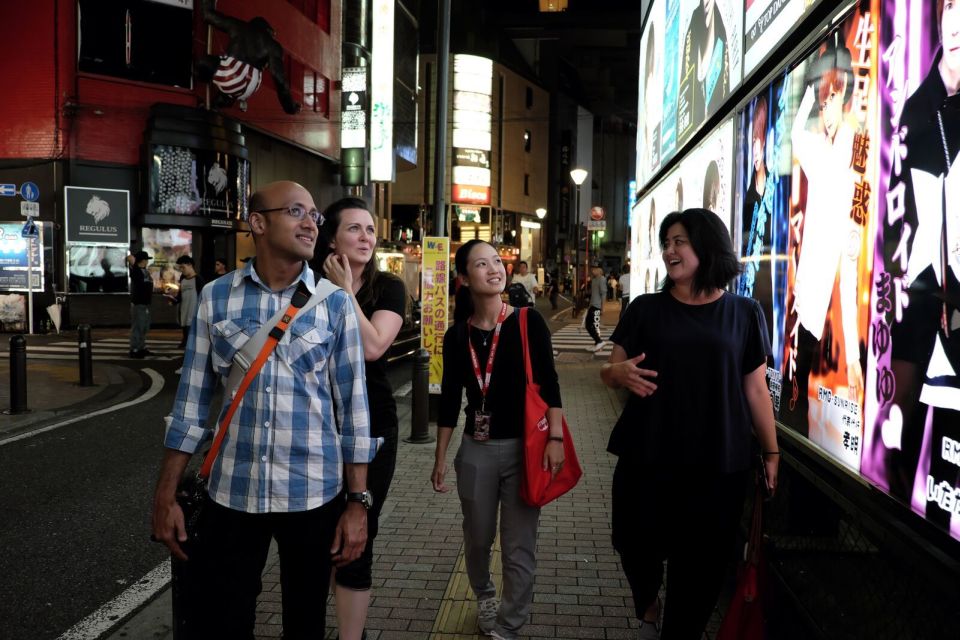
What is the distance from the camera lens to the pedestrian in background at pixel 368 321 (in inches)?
128

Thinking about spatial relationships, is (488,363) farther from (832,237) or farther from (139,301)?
(139,301)

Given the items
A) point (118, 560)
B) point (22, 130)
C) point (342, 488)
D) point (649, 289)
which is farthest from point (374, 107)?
point (342, 488)

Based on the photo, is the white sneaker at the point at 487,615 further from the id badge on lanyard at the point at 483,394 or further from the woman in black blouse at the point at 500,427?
the id badge on lanyard at the point at 483,394

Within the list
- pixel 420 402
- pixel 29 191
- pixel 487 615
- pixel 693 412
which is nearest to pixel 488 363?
pixel 693 412

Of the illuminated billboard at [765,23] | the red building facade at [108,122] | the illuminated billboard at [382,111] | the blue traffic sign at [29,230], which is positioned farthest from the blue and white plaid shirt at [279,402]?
the illuminated billboard at [382,111]

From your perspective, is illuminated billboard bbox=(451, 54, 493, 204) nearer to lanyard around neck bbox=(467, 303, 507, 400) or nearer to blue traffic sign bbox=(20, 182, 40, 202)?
blue traffic sign bbox=(20, 182, 40, 202)

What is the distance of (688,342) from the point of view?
3143 millimetres

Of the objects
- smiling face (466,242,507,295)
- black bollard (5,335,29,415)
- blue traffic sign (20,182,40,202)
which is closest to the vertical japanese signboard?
black bollard (5,335,29,415)

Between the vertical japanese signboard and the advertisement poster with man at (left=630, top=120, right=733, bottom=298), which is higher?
the advertisement poster with man at (left=630, top=120, right=733, bottom=298)

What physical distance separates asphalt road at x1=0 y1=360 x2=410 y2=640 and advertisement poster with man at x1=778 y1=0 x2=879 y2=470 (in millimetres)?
3786

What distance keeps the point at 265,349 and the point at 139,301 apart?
47.6 feet

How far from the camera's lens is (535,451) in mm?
3568

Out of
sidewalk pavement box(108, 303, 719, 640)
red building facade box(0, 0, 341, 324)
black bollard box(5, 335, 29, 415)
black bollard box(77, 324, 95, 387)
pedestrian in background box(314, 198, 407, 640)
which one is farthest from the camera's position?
red building facade box(0, 0, 341, 324)

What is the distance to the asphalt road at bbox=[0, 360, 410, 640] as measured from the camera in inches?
171
